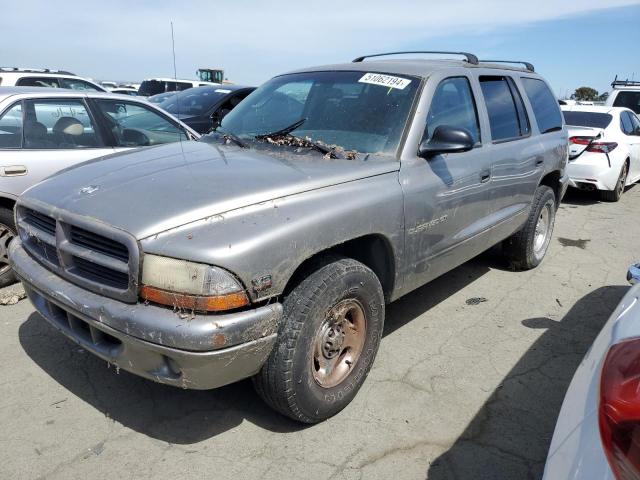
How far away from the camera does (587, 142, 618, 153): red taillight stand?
8312 millimetres

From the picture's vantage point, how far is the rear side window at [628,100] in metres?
12.4

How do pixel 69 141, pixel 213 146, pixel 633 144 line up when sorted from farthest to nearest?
pixel 633 144 → pixel 69 141 → pixel 213 146

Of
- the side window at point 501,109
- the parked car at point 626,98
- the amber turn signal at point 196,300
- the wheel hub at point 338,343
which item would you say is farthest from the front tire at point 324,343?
the parked car at point 626,98

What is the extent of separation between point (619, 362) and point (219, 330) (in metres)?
1.45

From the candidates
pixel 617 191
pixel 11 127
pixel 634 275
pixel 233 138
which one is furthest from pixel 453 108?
pixel 617 191

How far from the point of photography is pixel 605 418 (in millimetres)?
1428

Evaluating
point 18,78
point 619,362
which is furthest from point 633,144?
point 18,78

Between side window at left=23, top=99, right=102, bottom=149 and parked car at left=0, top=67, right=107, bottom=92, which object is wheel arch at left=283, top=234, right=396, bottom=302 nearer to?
side window at left=23, top=99, right=102, bottom=149

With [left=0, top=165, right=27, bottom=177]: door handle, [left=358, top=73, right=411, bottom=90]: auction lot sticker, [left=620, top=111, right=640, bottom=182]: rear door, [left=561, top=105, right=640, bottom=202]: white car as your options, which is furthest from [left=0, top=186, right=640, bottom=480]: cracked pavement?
[left=620, top=111, right=640, bottom=182]: rear door

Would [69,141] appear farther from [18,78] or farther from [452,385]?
[18,78]

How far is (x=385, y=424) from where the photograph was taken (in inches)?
111

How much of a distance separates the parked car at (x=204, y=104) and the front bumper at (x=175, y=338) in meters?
5.81

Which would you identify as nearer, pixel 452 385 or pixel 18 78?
pixel 452 385

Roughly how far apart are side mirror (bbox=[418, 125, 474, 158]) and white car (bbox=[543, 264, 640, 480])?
1534mm
